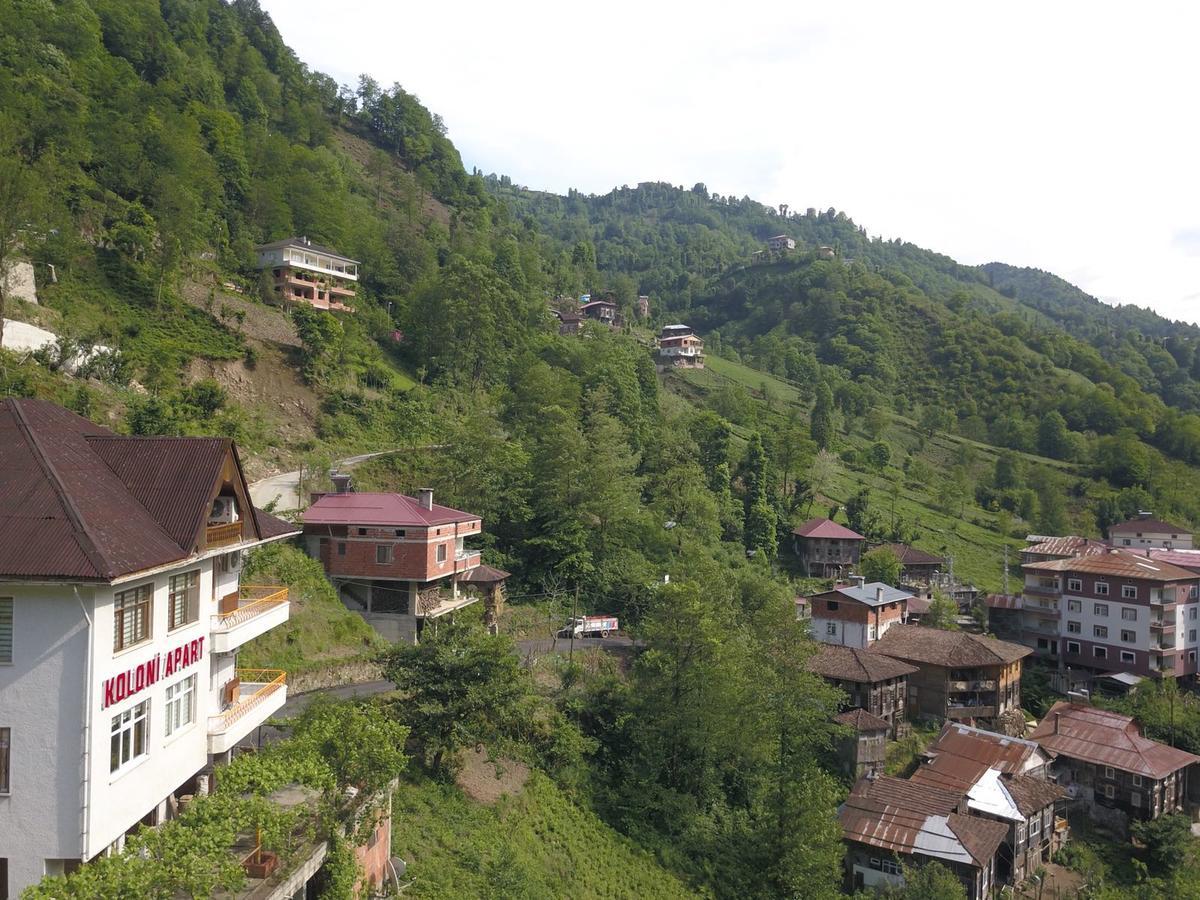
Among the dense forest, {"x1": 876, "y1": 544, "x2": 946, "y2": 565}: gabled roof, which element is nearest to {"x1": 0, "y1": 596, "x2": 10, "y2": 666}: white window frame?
the dense forest

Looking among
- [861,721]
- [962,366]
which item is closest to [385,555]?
[861,721]

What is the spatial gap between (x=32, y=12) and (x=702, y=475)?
198ft

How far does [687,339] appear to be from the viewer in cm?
11400

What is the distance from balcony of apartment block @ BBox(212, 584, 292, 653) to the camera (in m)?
17.6

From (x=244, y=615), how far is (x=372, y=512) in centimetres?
1817

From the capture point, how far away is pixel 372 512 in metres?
36.5

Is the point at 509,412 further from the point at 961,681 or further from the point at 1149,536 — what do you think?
the point at 1149,536

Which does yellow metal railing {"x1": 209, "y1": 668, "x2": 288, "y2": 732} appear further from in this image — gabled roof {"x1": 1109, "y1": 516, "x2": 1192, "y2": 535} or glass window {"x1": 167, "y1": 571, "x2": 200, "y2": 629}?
gabled roof {"x1": 1109, "y1": 516, "x2": 1192, "y2": 535}

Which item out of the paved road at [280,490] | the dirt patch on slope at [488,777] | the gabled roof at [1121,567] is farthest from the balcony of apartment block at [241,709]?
the gabled roof at [1121,567]

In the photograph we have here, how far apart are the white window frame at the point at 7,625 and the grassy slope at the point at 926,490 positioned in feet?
225

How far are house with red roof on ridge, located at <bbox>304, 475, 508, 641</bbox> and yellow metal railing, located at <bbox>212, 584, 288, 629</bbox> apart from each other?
13211mm

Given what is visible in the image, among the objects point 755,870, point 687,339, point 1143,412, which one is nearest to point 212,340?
point 755,870

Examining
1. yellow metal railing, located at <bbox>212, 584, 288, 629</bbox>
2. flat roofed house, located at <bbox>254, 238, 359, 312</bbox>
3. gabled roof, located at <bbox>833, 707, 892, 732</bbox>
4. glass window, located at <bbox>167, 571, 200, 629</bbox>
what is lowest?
gabled roof, located at <bbox>833, 707, 892, 732</bbox>

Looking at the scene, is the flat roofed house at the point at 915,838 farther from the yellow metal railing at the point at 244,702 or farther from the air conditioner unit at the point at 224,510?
the air conditioner unit at the point at 224,510
